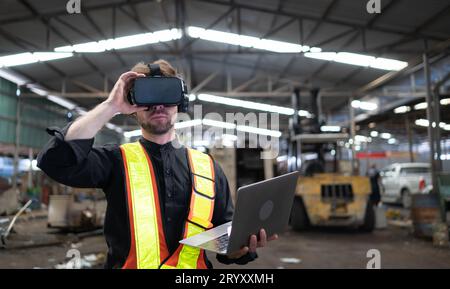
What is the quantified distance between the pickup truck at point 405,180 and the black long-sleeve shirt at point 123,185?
1044cm

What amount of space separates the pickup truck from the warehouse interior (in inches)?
1.9

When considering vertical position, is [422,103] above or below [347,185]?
above

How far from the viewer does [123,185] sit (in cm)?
133

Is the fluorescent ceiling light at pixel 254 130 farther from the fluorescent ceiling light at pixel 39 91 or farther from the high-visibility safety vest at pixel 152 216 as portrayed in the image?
the high-visibility safety vest at pixel 152 216

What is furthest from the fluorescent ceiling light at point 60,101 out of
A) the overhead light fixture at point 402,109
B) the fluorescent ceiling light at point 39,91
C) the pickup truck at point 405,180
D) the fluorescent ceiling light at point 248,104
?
the overhead light fixture at point 402,109

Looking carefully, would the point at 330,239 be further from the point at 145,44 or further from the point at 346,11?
the point at 145,44

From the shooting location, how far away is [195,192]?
1373mm

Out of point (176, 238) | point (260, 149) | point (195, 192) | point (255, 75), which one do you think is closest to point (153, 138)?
point (195, 192)

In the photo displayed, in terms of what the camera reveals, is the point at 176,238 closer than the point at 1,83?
Yes

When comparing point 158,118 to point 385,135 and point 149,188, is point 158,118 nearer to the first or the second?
point 149,188

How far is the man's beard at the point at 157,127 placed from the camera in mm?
1369

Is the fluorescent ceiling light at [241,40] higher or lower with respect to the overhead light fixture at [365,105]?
higher

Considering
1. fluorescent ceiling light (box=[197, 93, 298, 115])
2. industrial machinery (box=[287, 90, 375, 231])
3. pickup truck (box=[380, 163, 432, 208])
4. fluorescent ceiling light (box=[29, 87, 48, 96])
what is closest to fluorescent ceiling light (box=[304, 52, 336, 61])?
industrial machinery (box=[287, 90, 375, 231])

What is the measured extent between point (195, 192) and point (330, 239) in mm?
5950
